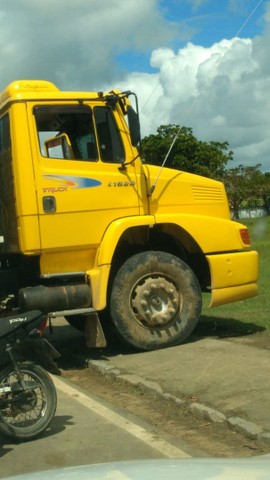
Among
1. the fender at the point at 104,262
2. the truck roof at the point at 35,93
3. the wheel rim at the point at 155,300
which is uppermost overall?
the truck roof at the point at 35,93

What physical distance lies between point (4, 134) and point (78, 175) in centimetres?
113

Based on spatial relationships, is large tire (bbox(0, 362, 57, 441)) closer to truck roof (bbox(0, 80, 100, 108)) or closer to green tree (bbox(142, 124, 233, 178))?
truck roof (bbox(0, 80, 100, 108))

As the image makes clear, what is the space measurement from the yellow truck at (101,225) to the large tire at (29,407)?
236 centimetres

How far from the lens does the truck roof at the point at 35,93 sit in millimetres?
8336

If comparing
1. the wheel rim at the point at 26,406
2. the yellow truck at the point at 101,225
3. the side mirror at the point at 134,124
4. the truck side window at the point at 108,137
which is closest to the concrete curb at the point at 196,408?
the yellow truck at the point at 101,225

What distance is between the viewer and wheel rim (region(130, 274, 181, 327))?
8766mm

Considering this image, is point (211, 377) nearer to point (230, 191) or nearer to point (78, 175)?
point (78, 175)

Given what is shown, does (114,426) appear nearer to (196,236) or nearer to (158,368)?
(158,368)

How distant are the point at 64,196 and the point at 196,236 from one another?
1.86 metres

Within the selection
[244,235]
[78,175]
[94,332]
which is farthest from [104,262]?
[244,235]

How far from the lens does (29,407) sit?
5684mm

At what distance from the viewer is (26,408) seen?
5668 mm

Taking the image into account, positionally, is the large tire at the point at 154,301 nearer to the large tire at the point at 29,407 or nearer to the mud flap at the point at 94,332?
the mud flap at the point at 94,332

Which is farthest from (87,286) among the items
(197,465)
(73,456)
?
(197,465)
